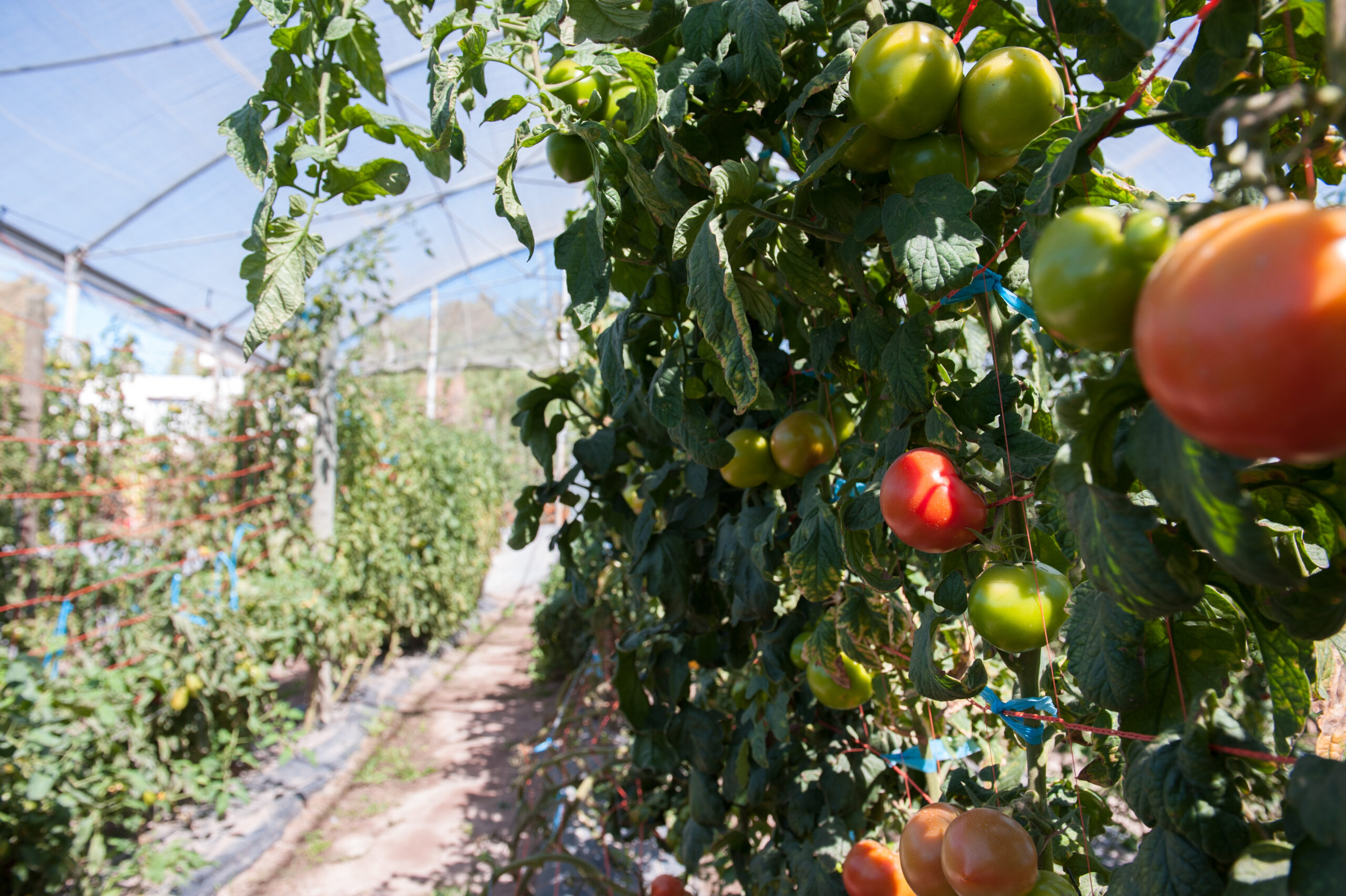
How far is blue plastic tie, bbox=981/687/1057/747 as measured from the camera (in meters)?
0.60

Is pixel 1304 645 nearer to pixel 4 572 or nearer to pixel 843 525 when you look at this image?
pixel 843 525

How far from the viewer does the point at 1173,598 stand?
1.04ft

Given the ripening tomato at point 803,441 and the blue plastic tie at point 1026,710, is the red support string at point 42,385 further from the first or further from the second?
the blue plastic tie at point 1026,710

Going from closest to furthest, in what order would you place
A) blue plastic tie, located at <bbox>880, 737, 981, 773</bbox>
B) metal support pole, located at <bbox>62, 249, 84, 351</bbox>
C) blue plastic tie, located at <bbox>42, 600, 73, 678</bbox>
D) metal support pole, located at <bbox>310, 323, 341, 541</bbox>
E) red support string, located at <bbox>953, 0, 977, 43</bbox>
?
red support string, located at <bbox>953, 0, 977, 43</bbox>, blue plastic tie, located at <bbox>880, 737, 981, 773</bbox>, blue plastic tie, located at <bbox>42, 600, 73, 678</bbox>, metal support pole, located at <bbox>310, 323, 341, 541</bbox>, metal support pole, located at <bbox>62, 249, 84, 351</bbox>

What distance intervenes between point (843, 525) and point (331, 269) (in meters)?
4.31

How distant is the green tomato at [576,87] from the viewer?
2.51ft

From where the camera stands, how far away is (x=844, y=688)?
0.88 meters

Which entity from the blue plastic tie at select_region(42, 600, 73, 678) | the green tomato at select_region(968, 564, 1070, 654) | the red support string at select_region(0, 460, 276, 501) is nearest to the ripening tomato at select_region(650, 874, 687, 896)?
the green tomato at select_region(968, 564, 1070, 654)

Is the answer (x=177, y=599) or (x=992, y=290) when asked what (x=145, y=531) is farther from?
(x=992, y=290)

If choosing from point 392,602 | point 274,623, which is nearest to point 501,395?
point 392,602

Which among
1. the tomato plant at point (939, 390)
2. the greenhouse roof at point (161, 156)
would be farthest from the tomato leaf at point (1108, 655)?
the greenhouse roof at point (161, 156)

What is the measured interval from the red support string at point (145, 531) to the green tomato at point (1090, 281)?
11.4ft

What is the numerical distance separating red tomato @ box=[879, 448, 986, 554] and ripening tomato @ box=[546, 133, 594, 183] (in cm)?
48

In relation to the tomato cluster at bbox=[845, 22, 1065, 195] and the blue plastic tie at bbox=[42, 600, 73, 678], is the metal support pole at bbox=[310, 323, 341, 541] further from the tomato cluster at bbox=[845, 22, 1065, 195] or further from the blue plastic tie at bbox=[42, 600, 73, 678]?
the tomato cluster at bbox=[845, 22, 1065, 195]
